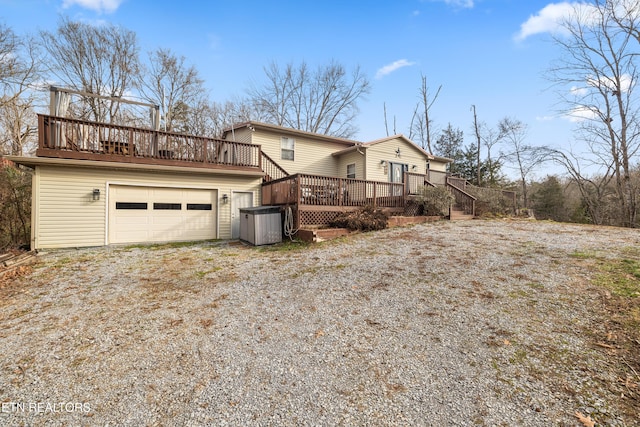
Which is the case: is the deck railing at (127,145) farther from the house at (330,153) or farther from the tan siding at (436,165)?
the tan siding at (436,165)

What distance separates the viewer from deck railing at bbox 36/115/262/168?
26.6ft

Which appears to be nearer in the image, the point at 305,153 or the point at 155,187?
the point at 155,187

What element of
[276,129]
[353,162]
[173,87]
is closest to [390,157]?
[353,162]

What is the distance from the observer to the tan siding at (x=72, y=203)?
322 inches

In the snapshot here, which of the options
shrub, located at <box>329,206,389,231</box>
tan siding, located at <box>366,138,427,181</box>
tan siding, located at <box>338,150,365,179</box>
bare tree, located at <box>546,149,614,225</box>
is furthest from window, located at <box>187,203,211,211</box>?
bare tree, located at <box>546,149,614,225</box>

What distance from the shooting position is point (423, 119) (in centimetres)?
2844

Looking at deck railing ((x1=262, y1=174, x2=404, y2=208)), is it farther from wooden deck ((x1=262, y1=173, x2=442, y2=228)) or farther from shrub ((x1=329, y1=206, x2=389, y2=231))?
shrub ((x1=329, y1=206, x2=389, y2=231))

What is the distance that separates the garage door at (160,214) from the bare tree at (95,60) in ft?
38.5

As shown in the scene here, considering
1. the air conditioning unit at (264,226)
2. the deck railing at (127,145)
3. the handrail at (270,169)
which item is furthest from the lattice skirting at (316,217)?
the deck railing at (127,145)

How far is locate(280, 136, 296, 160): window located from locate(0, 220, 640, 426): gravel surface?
29.7ft

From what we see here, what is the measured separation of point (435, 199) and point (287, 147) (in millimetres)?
7653

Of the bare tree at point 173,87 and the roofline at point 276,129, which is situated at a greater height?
the bare tree at point 173,87

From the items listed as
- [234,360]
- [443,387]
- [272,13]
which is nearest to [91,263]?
[234,360]

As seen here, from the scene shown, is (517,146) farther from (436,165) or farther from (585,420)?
(585,420)
